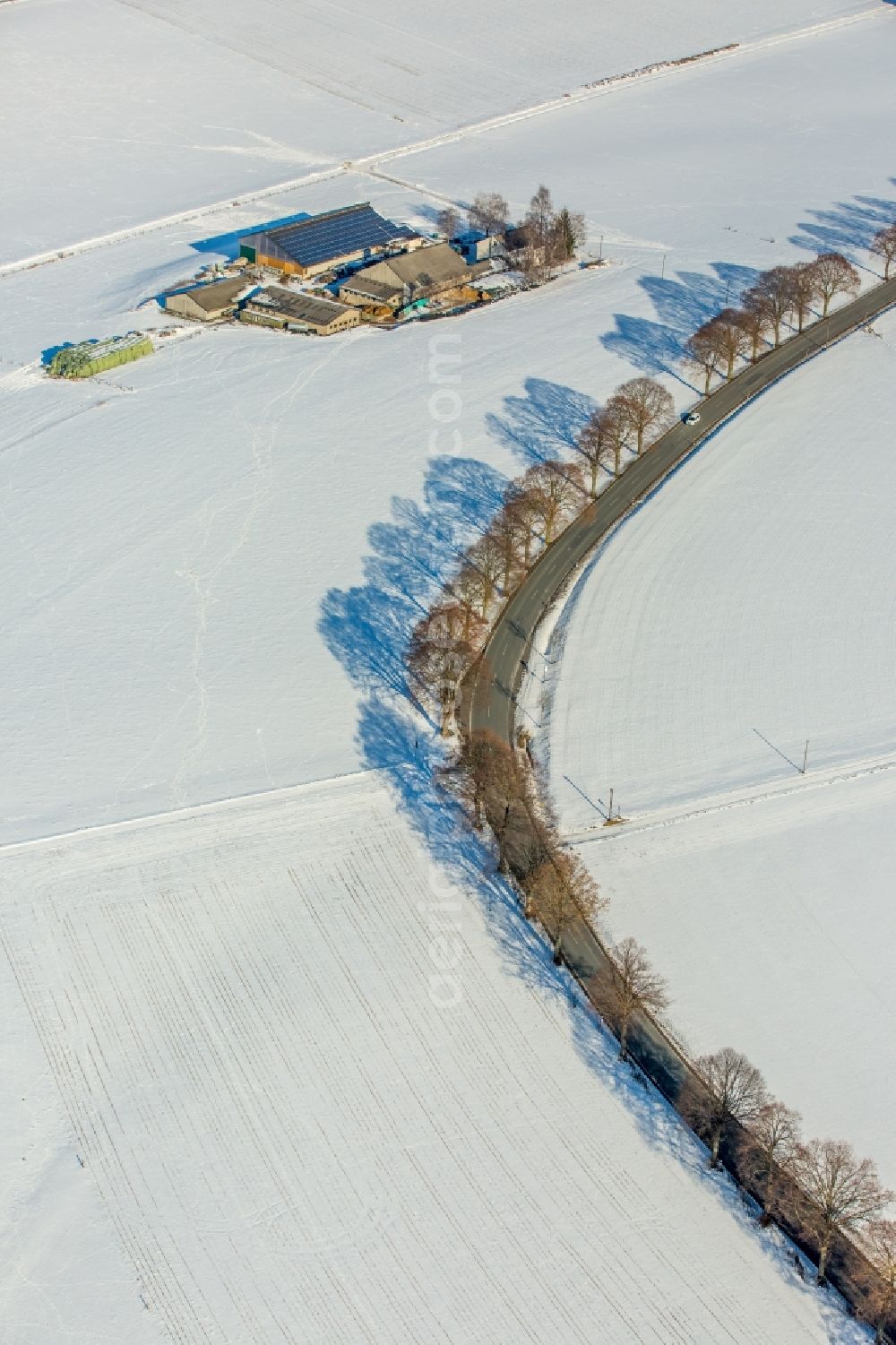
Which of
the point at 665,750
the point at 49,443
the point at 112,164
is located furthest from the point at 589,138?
the point at 665,750

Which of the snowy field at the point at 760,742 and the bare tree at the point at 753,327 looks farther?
the bare tree at the point at 753,327

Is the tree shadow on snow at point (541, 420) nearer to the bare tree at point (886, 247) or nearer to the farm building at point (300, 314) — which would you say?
the farm building at point (300, 314)

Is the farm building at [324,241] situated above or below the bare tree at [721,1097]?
above

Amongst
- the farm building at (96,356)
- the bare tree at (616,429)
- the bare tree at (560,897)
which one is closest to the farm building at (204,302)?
the farm building at (96,356)

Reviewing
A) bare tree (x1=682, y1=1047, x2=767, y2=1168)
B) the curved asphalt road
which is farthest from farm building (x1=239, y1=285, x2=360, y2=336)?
bare tree (x1=682, y1=1047, x2=767, y2=1168)

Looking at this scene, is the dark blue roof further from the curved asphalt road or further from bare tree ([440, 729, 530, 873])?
bare tree ([440, 729, 530, 873])

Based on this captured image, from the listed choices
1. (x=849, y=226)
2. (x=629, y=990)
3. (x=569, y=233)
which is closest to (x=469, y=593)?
(x=629, y=990)

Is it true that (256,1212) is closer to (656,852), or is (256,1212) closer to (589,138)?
(656,852)

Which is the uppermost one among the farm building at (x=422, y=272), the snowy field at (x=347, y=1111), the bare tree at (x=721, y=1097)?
the farm building at (x=422, y=272)

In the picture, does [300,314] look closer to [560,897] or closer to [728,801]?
[728,801]
